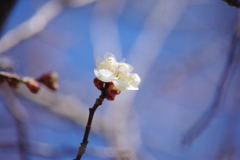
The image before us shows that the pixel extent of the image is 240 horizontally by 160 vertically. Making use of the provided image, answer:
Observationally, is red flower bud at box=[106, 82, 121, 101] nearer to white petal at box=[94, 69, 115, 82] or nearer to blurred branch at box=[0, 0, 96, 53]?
white petal at box=[94, 69, 115, 82]

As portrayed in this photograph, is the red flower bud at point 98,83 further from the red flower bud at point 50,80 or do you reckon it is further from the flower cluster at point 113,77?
the red flower bud at point 50,80

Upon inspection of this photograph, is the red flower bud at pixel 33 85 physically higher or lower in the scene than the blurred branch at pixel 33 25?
lower

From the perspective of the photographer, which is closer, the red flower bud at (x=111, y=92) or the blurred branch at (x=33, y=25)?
the red flower bud at (x=111, y=92)

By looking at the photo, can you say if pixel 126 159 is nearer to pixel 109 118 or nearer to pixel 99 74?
pixel 99 74

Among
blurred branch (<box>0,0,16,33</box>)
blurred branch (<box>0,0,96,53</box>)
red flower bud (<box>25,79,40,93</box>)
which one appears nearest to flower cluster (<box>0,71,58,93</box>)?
red flower bud (<box>25,79,40,93</box>)

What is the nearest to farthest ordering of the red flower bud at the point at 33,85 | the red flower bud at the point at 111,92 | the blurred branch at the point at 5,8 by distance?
the red flower bud at the point at 111,92
the red flower bud at the point at 33,85
the blurred branch at the point at 5,8

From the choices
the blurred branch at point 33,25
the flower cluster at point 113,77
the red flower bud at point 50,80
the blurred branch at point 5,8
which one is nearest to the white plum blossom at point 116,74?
the flower cluster at point 113,77

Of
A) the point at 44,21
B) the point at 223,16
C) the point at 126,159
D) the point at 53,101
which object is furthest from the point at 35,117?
the point at 223,16
